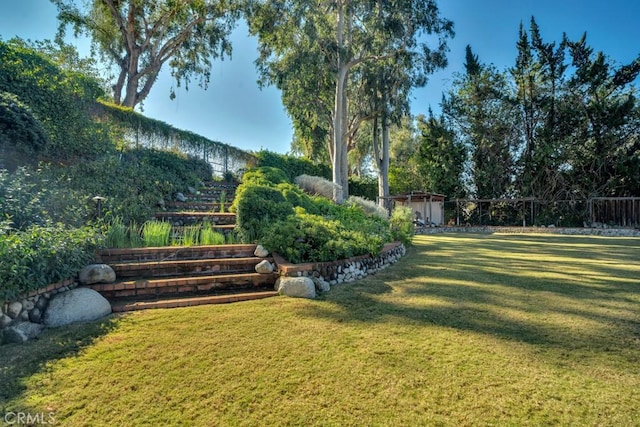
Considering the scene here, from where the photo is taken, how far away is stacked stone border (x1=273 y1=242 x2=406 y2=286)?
4.20 m

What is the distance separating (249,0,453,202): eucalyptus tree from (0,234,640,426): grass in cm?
1212

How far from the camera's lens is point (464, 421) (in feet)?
5.84

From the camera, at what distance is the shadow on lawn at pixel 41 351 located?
80.4 inches

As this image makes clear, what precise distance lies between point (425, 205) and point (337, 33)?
10500 mm

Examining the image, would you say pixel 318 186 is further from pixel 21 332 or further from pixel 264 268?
pixel 21 332

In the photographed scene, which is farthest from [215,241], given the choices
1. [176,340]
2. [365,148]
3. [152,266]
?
[365,148]

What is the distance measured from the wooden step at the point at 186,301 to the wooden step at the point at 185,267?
577 mm

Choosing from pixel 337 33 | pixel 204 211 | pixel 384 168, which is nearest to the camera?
pixel 204 211

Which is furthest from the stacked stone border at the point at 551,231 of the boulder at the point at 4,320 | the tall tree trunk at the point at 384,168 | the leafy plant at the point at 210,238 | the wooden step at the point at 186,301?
the boulder at the point at 4,320

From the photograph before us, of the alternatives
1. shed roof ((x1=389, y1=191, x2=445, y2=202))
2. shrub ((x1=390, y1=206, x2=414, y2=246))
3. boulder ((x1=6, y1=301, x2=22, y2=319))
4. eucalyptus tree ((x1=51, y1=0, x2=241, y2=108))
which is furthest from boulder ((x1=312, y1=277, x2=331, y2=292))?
eucalyptus tree ((x1=51, y1=0, x2=241, y2=108))

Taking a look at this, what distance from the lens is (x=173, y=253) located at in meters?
4.46

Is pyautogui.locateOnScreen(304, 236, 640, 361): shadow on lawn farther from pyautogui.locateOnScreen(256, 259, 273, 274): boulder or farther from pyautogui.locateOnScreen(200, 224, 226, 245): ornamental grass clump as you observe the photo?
pyautogui.locateOnScreen(200, 224, 226, 245): ornamental grass clump

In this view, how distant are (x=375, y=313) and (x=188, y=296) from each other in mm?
2112

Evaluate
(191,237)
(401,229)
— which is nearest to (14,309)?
(191,237)
